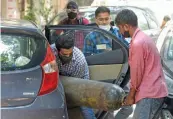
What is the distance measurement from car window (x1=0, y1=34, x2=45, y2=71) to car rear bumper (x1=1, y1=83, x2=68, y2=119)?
33cm

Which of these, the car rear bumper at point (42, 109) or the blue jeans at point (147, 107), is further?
the blue jeans at point (147, 107)

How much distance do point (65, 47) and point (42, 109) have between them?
984 millimetres

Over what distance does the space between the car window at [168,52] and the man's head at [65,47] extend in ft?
3.33

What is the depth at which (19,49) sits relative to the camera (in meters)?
3.74

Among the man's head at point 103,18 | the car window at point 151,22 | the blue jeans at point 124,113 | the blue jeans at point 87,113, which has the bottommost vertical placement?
the blue jeans at point 124,113

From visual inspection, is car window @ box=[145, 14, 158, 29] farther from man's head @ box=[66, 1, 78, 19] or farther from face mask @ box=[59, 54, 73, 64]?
face mask @ box=[59, 54, 73, 64]

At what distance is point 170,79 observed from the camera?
391 cm

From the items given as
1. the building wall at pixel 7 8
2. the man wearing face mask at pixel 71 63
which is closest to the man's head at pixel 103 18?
the man wearing face mask at pixel 71 63

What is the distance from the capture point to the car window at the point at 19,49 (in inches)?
144

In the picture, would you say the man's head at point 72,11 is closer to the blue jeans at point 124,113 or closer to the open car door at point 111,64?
the open car door at point 111,64

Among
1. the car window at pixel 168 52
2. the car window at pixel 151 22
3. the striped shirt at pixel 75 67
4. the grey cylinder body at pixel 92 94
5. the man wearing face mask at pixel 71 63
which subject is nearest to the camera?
the grey cylinder body at pixel 92 94

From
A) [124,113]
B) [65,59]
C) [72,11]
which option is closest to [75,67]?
[65,59]

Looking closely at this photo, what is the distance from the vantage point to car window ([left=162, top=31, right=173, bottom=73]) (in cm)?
428

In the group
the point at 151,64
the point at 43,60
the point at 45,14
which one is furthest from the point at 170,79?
the point at 45,14
